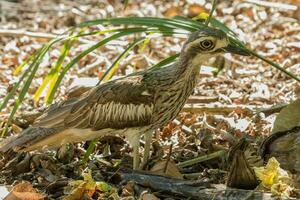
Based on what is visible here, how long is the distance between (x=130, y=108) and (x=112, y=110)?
99 mm

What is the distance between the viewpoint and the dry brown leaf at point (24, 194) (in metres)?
3.89

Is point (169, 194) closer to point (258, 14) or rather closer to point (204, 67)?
point (204, 67)

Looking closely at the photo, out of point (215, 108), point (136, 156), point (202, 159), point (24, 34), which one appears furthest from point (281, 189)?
point (24, 34)

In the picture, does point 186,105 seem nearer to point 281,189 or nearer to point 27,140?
point 27,140

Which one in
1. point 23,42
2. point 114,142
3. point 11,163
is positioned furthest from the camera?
point 23,42

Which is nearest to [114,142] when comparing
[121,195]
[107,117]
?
[107,117]

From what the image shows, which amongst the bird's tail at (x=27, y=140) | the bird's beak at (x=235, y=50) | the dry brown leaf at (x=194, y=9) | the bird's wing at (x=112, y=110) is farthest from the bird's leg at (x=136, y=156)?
the dry brown leaf at (x=194, y=9)

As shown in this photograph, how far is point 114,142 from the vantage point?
16.5ft

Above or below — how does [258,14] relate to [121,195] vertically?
above

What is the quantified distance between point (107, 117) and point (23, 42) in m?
2.92

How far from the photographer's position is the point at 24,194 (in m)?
3.91

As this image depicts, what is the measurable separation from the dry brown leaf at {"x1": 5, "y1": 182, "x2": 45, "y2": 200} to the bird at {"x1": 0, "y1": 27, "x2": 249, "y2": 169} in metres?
0.55

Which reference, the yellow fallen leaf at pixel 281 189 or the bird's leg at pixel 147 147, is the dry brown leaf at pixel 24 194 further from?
the yellow fallen leaf at pixel 281 189

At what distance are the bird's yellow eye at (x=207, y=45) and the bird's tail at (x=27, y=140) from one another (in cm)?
90
